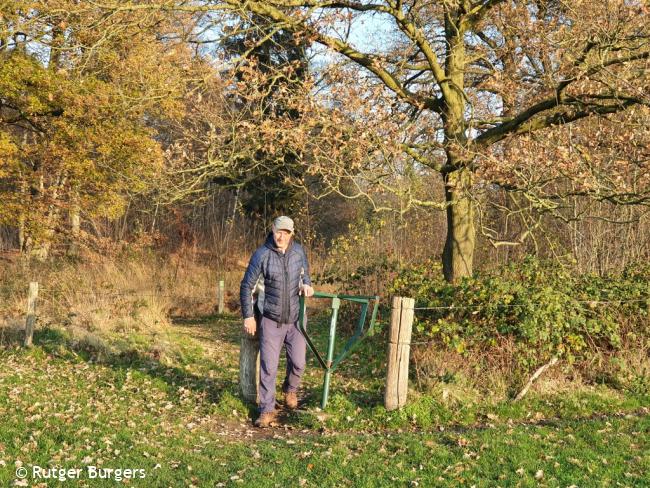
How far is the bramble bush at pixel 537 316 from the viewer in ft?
24.8

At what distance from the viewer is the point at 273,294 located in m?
6.69

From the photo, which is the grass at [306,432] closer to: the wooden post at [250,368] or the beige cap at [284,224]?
the wooden post at [250,368]

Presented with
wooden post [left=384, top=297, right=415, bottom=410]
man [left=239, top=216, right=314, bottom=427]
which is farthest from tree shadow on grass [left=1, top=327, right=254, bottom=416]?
wooden post [left=384, top=297, right=415, bottom=410]

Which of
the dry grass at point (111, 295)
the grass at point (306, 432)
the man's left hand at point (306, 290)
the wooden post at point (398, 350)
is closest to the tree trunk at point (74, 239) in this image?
the dry grass at point (111, 295)

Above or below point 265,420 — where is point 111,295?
above

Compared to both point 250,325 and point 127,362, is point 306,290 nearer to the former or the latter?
point 250,325

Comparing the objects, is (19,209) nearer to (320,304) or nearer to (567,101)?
(320,304)

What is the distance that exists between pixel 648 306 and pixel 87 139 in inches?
580

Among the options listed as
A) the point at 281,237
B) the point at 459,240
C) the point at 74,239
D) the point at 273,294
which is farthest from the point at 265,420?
the point at 74,239

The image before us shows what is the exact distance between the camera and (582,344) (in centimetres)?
768

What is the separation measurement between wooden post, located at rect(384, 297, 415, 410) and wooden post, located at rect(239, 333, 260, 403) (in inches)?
59.4

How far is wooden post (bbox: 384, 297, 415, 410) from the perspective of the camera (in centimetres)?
670

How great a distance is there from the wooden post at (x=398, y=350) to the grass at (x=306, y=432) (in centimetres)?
20

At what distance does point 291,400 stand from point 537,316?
300 cm
